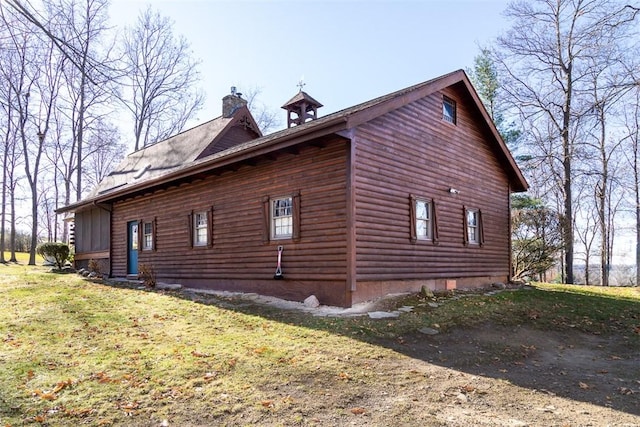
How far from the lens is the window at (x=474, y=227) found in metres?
13.4

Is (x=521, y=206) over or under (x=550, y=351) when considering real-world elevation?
over

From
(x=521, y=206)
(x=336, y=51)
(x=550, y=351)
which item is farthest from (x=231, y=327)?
(x=521, y=206)

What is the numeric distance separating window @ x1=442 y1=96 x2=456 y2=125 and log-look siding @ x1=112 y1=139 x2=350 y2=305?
4.80 meters

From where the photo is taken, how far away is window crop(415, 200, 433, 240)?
11352 millimetres

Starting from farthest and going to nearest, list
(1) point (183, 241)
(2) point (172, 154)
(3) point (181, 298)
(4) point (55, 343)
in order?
(2) point (172, 154), (1) point (183, 241), (3) point (181, 298), (4) point (55, 343)

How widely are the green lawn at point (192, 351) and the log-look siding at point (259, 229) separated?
46.6 inches

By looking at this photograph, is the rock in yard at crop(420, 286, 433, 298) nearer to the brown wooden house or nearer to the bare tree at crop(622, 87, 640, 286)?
the brown wooden house

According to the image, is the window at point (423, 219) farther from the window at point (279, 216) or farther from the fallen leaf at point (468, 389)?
the fallen leaf at point (468, 389)

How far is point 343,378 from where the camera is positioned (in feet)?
17.5

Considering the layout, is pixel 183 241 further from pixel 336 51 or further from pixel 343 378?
pixel 343 378

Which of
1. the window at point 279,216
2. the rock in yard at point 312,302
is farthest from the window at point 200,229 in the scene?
the rock in yard at point 312,302

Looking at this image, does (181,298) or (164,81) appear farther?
(164,81)

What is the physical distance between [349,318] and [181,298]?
471 cm

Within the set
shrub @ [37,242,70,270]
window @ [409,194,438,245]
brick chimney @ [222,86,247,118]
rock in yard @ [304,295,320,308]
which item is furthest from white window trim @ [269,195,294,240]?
shrub @ [37,242,70,270]
